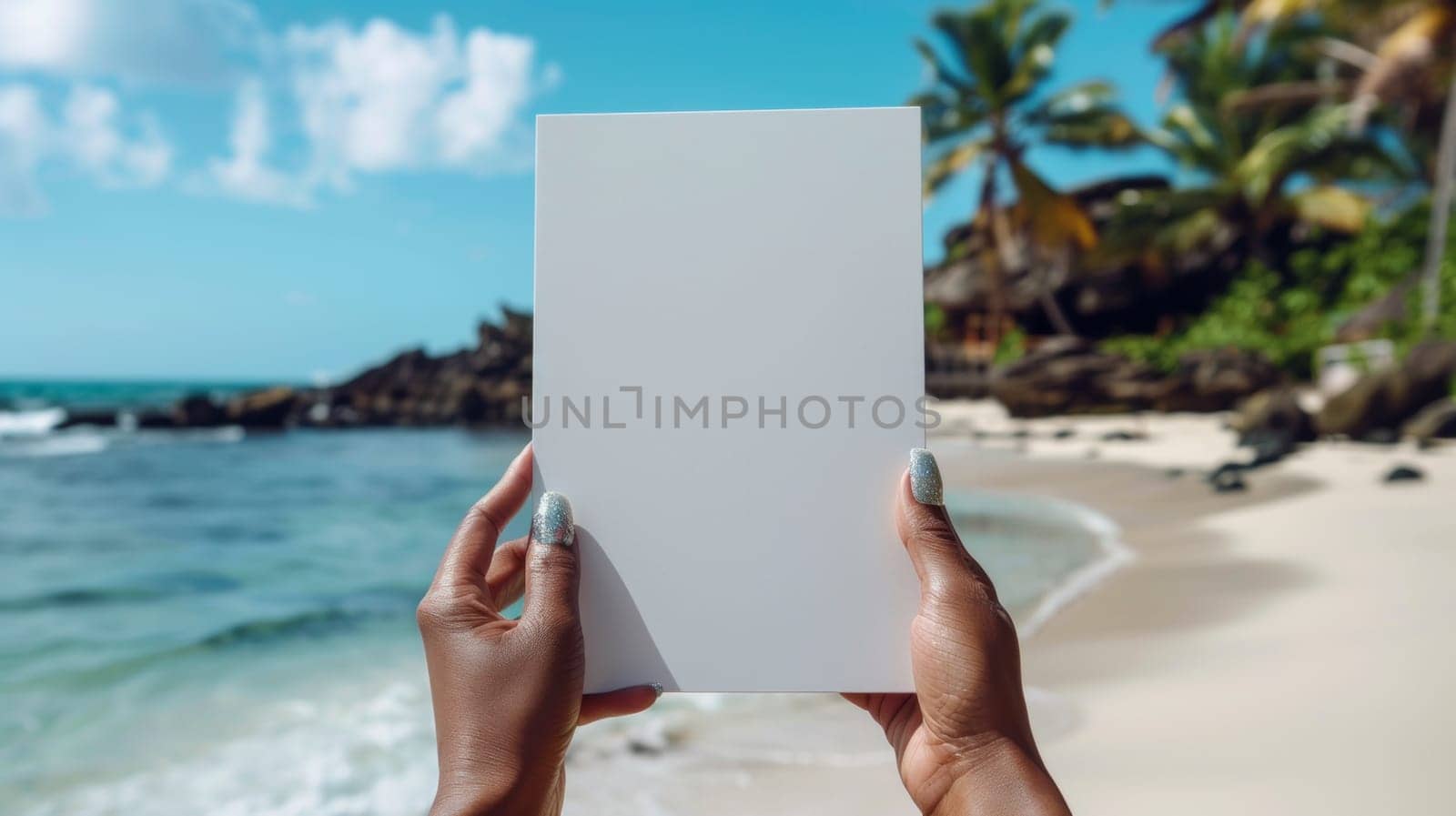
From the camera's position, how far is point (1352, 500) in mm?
4895

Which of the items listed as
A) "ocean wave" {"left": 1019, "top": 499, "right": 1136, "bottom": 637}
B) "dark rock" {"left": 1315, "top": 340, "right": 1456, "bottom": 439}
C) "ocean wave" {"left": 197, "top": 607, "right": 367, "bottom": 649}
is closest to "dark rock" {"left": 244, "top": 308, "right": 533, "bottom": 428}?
"ocean wave" {"left": 197, "top": 607, "right": 367, "bottom": 649}

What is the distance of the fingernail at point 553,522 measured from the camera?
112 cm

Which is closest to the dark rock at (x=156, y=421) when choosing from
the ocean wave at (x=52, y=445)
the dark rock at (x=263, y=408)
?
the ocean wave at (x=52, y=445)

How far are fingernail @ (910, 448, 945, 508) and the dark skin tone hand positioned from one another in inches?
0.4

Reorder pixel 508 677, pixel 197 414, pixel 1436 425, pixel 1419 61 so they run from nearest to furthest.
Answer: pixel 508 677 → pixel 1436 425 → pixel 1419 61 → pixel 197 414

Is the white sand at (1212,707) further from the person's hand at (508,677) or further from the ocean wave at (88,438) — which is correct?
the ocean wave at (88,438)

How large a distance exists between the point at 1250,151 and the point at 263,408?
19.2m

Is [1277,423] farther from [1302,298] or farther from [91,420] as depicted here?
[91,420]

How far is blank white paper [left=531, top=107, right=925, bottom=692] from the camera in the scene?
1.17m

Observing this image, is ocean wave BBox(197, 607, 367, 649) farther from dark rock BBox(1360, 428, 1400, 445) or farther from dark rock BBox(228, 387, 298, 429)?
dark rock BBox(228, 387, 298, 429)

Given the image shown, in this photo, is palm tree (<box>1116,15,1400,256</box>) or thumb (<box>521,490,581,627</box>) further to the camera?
palm tree (<box>1116,15,1400,256</box>)

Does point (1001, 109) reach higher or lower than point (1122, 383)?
higher

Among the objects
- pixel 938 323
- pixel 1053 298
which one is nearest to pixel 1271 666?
pixel 1053 298

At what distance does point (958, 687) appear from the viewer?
1.07 meters
